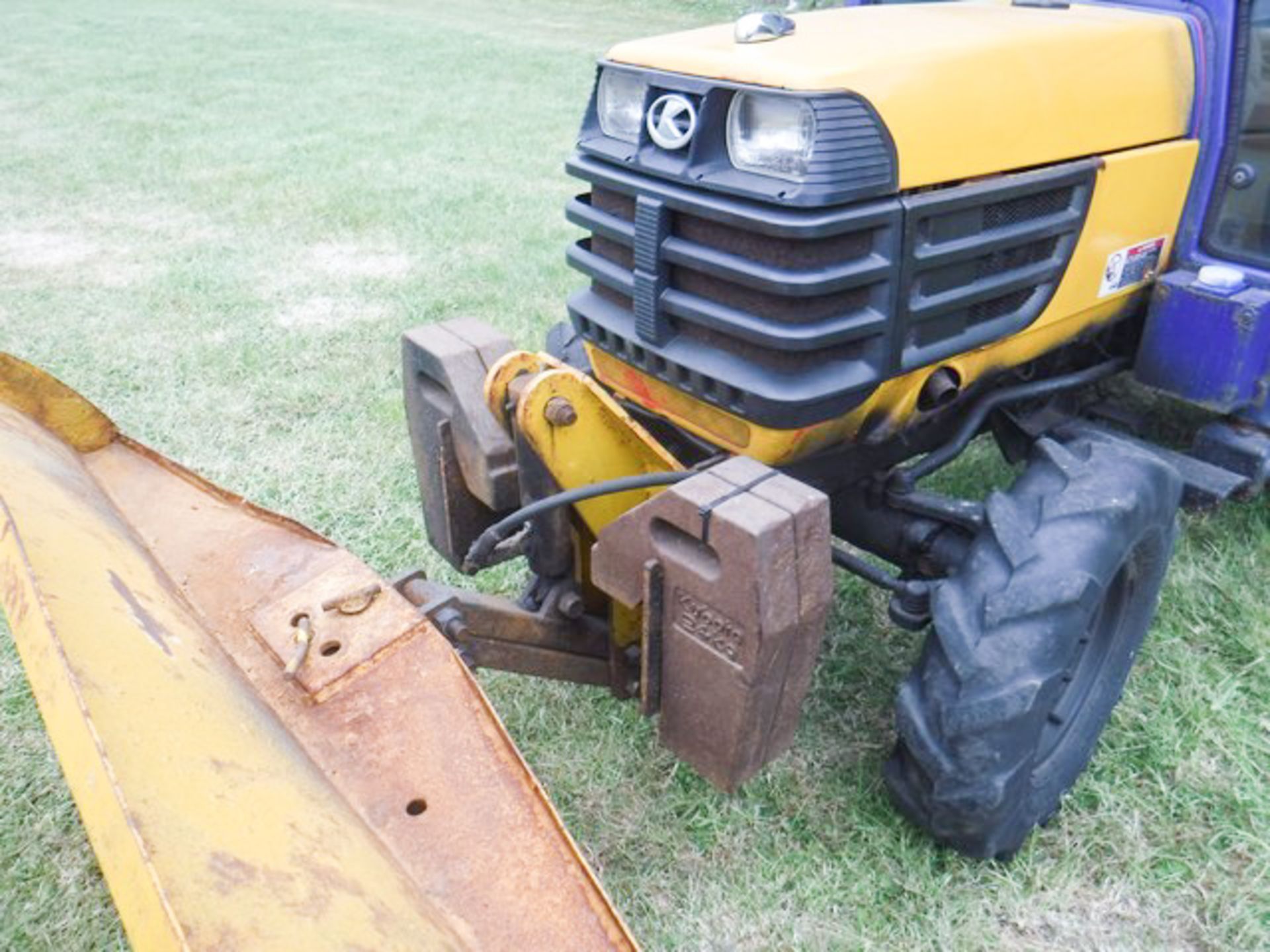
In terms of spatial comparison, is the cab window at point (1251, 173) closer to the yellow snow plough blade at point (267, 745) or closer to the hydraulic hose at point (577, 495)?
the hydraulic hose at point (577, 495)

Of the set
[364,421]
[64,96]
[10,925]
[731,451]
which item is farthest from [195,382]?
[64,96]

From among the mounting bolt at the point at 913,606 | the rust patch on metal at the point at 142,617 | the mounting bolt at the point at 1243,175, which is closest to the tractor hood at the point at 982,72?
the mounting bolt at the point at 1243,175

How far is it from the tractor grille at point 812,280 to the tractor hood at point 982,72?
8cm

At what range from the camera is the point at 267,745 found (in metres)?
1.46

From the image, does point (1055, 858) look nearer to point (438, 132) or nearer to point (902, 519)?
point (902, 519)

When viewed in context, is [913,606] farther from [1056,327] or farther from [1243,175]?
[1243,175]

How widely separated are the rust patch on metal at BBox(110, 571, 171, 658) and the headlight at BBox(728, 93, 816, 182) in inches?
46.1

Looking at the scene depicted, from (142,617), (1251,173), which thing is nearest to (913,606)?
(1251,173)

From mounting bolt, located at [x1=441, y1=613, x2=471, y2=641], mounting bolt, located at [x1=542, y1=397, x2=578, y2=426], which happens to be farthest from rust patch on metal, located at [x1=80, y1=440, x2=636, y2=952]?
mounting bolt, located at [x1=542, y1=397, x2=578, y2=426]

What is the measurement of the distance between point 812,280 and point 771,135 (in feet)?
0.81

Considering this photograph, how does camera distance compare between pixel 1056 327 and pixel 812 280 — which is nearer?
pixel 812 280

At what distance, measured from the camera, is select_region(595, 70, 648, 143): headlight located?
205cm

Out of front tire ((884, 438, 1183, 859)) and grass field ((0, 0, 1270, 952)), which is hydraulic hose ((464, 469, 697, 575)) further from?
grass field ((0, 0, 1270, 952))

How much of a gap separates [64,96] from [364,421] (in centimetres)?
779
